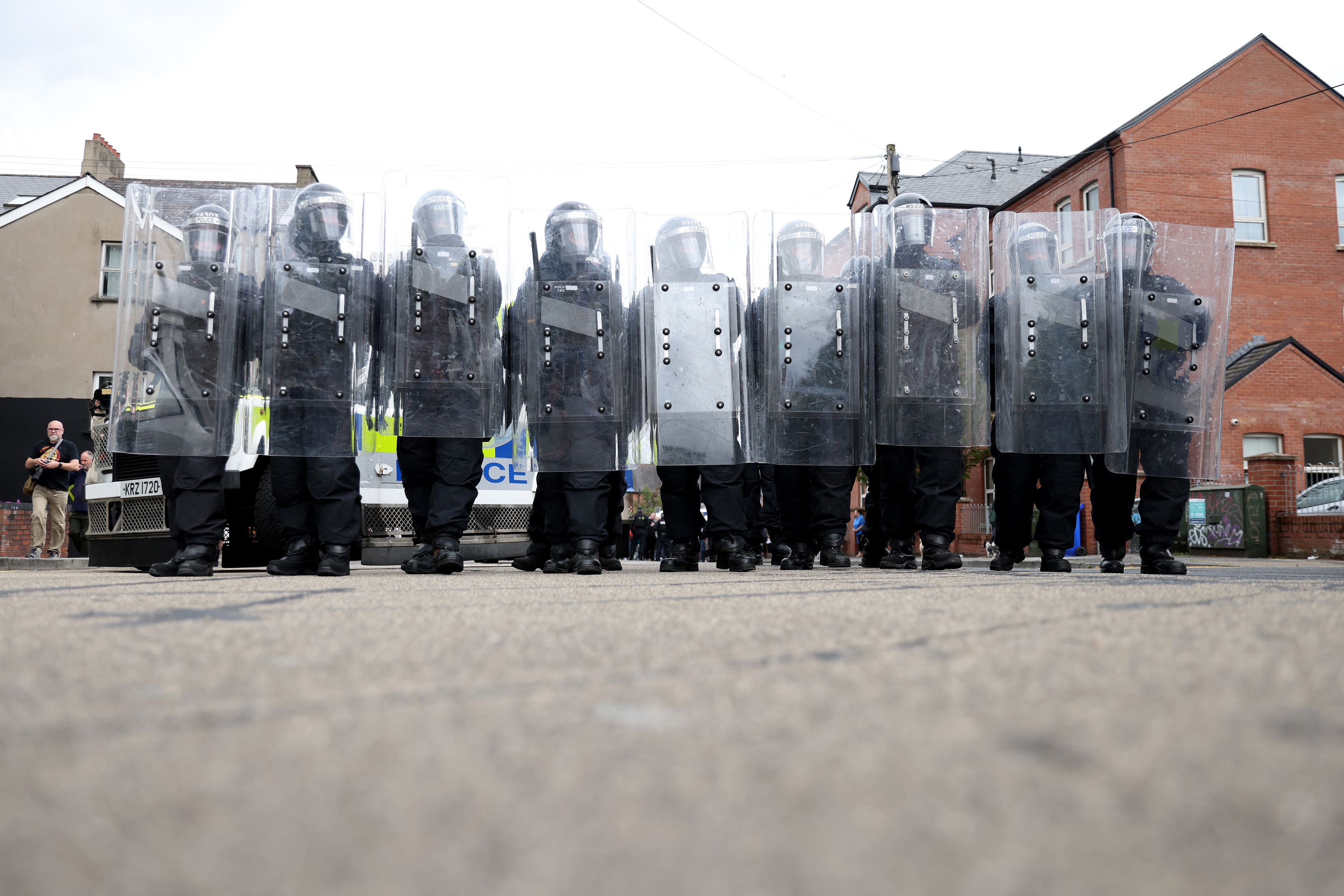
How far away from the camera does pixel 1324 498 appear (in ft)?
69.2

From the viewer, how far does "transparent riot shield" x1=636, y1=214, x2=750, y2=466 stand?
6.61m

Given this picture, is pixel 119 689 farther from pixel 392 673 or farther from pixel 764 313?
pixel 764 313

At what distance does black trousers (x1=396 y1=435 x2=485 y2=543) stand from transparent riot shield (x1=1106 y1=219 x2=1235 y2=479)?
3732 mm

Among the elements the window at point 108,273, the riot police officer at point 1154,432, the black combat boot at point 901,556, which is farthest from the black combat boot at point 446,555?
the window at point 108,273

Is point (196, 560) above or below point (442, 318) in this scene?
below

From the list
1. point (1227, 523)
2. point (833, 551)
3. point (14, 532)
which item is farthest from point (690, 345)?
point (1227, 523)

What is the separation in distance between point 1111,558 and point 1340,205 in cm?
2626

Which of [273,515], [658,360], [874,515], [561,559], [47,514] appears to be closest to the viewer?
[658,360]

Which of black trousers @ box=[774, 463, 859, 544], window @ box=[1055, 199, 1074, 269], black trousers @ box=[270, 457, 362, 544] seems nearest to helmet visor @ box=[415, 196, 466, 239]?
black trousers @ box=[270, 457, 362, 544]

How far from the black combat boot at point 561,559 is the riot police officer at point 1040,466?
2.69 metres

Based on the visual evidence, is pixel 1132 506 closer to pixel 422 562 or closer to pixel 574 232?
pixel 574 232

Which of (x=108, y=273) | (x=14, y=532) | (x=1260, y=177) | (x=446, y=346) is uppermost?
(x=1260, y=177)

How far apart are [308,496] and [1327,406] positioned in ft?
79.1

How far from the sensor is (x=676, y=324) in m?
6.63
